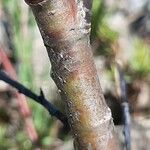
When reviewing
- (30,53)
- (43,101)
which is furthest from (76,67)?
(30,53)

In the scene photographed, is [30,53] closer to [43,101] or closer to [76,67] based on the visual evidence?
[43,101]

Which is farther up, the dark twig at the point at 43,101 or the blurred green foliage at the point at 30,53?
the dark twig at the point at 43,101

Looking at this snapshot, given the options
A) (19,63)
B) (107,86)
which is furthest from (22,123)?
(107,86)

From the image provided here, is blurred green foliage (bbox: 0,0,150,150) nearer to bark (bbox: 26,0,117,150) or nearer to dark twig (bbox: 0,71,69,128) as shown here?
dark twig (bbox: 0,71,69,128)

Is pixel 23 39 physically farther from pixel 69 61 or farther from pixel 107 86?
pixel 69 61

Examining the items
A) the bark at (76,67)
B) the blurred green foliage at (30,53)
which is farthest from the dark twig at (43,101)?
the blurred green foliage at (30,53)

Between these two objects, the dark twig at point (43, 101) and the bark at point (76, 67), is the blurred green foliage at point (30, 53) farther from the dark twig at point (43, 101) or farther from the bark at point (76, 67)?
the bark at point (76, 67)

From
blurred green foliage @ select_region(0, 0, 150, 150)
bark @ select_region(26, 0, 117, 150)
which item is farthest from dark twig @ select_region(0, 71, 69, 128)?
blurred green foliage @ select_region(0, 0, 150, 150)

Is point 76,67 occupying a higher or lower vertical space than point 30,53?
higher
